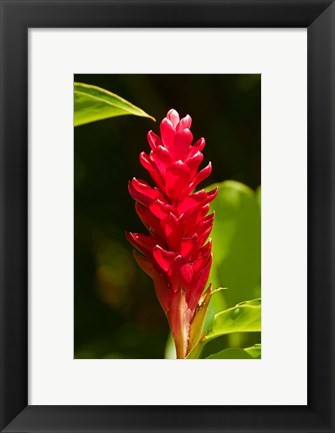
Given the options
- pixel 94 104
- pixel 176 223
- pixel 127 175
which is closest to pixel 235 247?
pixel 176 223

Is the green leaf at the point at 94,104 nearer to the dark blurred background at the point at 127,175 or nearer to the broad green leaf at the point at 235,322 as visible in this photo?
the dark blurred background at the point at 127,175

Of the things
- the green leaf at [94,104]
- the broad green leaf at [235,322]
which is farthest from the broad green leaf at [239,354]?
the green leaf at [94,104]

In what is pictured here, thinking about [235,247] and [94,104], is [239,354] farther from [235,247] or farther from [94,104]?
[94,104]

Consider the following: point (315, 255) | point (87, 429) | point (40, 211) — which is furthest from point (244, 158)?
point (87, 429)

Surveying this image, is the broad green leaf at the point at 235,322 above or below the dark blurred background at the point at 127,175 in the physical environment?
below

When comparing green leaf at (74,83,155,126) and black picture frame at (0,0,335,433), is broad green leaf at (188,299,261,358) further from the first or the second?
green leaf at (74,83,155,126)

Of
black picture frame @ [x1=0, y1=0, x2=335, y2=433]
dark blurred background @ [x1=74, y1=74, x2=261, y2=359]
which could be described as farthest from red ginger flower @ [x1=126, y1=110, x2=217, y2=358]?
black picture frame @ [x1=0, y1=0, x2=335, y2=433]
